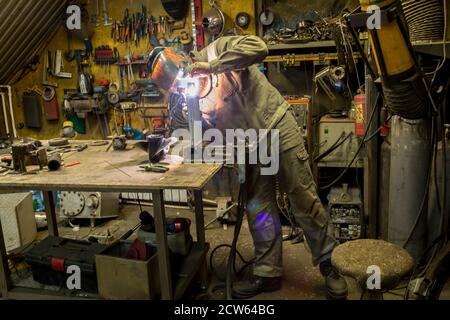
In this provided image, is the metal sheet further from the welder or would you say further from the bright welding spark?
the bright welding spark

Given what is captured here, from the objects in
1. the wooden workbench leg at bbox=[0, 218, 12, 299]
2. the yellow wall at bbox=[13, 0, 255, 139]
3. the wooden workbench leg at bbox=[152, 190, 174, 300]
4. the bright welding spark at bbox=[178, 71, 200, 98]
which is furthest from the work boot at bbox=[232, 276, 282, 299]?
the yellow wall at bbox=[13, 0, 255, 139]

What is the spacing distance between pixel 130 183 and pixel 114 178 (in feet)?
0.41

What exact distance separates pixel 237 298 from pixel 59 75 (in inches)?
118

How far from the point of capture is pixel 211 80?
212 centimetres

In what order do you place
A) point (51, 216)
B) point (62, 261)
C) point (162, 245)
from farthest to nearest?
1. point (51, 216)
2. point (62, 261)
3. point (162, 245)

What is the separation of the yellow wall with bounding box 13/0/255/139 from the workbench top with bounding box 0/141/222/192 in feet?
6.35

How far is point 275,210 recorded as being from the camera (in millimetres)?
2316

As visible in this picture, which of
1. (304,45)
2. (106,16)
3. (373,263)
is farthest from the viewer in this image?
(106,16)

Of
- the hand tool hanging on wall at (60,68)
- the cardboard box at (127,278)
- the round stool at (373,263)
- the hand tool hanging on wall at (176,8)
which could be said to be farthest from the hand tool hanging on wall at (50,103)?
the round stool at (373,263)

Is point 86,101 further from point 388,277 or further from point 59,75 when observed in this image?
point 388,277

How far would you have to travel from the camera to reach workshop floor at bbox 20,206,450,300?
89.7 inches

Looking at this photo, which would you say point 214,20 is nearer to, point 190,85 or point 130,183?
point 190,85

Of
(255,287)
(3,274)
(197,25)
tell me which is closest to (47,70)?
(197,25)

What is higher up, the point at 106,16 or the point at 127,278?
the point at 106,16
